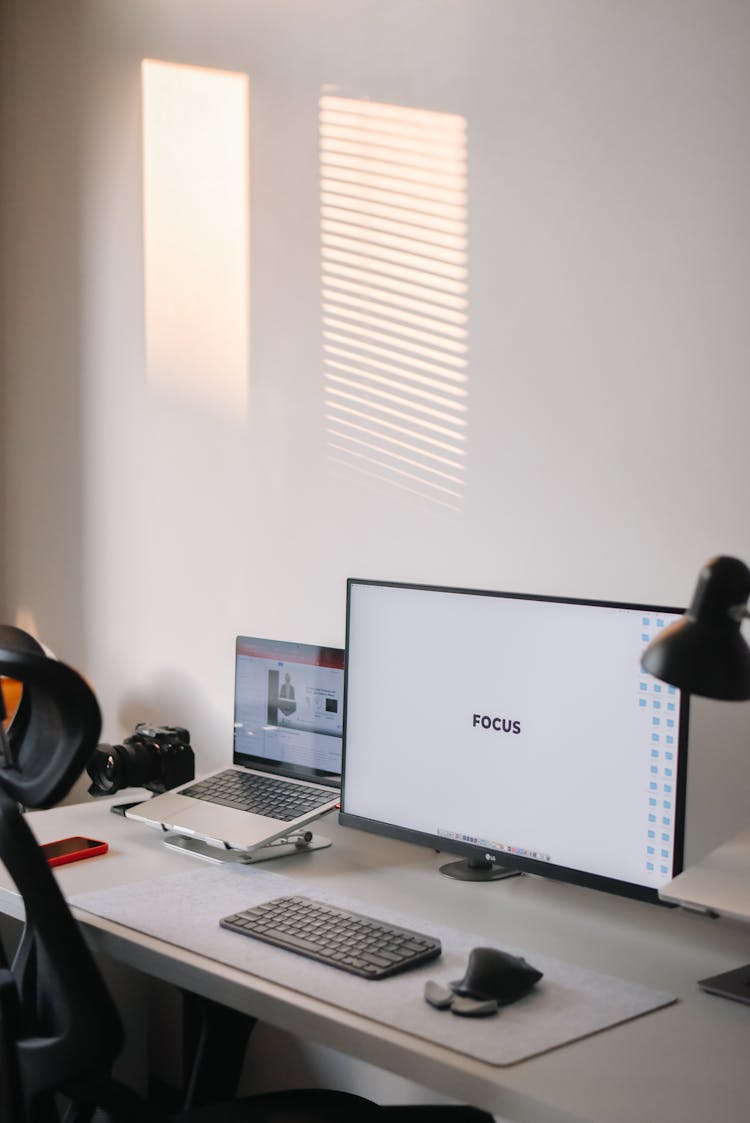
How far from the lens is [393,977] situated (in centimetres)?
146

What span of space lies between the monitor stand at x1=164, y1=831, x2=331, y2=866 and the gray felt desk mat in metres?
0.08

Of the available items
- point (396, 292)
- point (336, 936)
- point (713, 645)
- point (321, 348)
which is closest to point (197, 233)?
point (321, 348)

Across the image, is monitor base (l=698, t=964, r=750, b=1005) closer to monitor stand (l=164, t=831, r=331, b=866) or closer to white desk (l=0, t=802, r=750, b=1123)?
white desk (l=0, t=802, r=750, b=1123)

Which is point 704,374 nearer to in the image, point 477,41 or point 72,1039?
point 477,41

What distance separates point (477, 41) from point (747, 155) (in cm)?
54

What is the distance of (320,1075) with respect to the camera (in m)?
2.29

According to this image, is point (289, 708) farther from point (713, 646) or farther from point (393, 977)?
point (713, 646)

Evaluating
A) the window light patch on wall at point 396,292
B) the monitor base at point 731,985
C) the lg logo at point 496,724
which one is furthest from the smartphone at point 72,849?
the monitor base at point 731,985

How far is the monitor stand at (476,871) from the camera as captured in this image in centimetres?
185

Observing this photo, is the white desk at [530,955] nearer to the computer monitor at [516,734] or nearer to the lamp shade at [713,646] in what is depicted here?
the computer monitor at [516,734]

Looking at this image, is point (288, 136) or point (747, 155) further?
point (288, 136)

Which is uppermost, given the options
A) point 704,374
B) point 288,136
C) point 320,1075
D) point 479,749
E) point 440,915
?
point 288,136

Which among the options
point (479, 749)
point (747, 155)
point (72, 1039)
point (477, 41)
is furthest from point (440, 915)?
point (477, 41)

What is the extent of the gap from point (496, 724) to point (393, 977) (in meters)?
0.43
